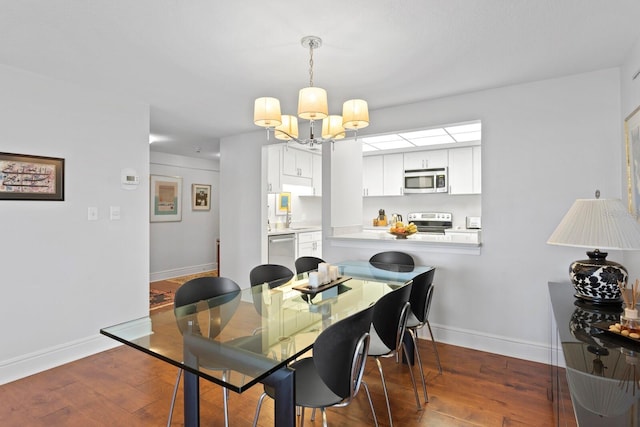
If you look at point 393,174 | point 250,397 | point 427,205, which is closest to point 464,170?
point 427,205

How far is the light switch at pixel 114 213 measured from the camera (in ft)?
10.5

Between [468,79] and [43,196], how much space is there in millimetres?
3478

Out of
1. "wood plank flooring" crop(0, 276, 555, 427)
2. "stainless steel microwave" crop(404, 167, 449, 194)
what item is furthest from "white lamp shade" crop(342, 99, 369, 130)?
"stainless steel microwave" crop(404, 167, 449, 194)

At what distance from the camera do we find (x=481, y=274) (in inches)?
123

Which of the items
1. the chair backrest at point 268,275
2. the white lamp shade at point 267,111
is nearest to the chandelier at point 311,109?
the white lamp shade at point 267,111

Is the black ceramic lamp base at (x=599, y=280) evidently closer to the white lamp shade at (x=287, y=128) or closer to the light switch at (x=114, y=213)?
the white lamp shade at (x=287, y=128)

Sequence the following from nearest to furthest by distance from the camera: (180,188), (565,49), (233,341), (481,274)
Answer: (233,341), (565,49), (481,274), (180,188)

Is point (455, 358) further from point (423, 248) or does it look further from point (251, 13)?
point (251, 13)

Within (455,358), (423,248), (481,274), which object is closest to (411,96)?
(423,248)

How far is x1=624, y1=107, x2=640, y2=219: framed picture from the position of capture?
6.88 feet

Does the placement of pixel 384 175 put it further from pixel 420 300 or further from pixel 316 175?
pixel 420 300

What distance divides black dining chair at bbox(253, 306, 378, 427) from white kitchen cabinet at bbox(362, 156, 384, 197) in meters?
4.88

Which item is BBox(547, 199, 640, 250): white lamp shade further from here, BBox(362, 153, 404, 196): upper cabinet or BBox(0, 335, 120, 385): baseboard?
BBox(362, 153, 404, 196): upper cabinet

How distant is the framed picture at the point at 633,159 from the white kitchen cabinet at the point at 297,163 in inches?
158
